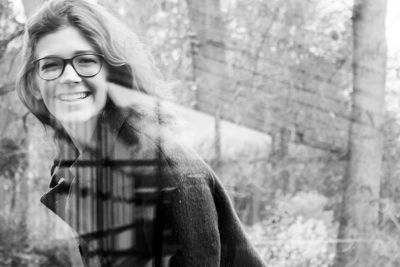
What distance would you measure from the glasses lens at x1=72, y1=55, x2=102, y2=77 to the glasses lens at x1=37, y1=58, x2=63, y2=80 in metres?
0.04

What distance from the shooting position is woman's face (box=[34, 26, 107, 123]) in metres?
1.12

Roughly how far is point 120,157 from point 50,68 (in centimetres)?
26

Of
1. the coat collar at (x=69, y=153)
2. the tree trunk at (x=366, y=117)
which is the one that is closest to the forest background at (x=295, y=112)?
the tree trunk at (x=366, y=117)

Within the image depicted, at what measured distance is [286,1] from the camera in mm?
1388

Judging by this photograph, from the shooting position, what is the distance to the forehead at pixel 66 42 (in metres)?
1.11

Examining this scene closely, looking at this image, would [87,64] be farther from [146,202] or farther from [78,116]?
[146,202]

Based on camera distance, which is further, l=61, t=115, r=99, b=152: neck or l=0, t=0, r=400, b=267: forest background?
l=0, t=0, r=400, b=267: forest background

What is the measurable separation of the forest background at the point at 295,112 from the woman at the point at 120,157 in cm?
19

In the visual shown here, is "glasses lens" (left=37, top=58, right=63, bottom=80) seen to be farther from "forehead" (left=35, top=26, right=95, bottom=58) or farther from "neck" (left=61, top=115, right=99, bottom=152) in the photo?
"neck" (left=61, top=115, right=99, bottom=152)

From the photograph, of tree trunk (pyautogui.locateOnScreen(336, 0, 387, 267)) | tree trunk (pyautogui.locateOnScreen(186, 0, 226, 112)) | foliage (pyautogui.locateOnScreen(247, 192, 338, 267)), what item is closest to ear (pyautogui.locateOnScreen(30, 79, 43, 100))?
tree trunk (pyautogui.locateOnScreen(186, 0, 226, 112))

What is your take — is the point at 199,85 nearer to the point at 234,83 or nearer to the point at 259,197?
the point at 234,83

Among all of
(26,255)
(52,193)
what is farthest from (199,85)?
(26,255)

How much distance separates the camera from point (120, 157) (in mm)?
1138

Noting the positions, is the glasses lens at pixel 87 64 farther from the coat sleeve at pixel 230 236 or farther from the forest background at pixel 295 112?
the coat sleeve at pixel 230 236
